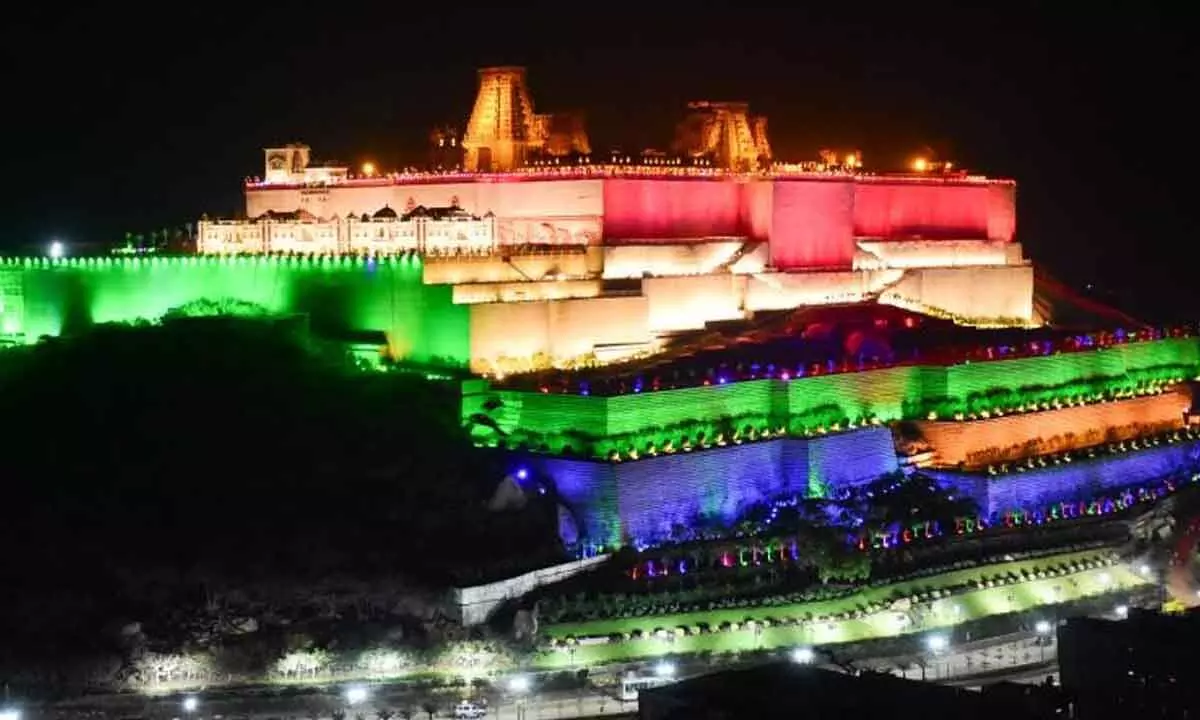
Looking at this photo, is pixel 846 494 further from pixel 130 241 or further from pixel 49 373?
pixel 130 241

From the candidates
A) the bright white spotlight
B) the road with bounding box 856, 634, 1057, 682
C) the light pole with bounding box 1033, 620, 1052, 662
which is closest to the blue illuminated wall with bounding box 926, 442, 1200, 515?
the light pole with bounding box 1033, 620, 1052, 662

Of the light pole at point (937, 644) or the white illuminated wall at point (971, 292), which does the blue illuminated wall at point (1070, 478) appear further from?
the white illuminated wall at point (971, 292)

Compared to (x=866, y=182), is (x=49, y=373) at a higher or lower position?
lower

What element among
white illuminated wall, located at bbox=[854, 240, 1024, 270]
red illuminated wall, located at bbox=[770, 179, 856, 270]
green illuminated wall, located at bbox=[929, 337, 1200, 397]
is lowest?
green illuminated wall, located at bbox=[929, 337, 1200, 397]

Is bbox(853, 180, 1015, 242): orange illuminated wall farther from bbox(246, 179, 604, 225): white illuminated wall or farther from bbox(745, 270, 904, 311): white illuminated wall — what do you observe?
bbox(246, 179, 604, 225): white illuminated wall

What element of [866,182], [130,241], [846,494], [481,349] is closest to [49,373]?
[481,349]

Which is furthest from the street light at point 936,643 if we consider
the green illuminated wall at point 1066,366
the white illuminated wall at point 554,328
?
the white illuminated wall at point 554,328
